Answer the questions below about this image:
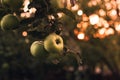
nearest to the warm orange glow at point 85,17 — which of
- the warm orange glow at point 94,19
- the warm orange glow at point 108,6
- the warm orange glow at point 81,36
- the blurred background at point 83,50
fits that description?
the blurred background at point 83,50

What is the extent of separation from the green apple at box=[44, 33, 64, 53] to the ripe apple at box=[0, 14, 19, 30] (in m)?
0.21

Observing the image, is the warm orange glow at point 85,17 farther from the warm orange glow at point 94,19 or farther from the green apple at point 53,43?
the green apple at point 53,43

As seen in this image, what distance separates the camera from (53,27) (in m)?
2.40

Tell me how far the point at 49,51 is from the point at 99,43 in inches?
423

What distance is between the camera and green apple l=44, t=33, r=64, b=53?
7.27 ft

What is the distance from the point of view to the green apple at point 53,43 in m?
2.22

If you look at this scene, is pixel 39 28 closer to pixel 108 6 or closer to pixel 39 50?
pixel 39 50

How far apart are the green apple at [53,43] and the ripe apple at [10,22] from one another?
21 centimetres

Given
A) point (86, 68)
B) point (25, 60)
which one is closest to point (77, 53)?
point (25, 60)

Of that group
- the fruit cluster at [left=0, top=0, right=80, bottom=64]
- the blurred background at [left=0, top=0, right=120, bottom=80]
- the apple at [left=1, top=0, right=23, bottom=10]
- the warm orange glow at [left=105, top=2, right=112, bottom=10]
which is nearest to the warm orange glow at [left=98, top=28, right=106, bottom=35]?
the blurred background at [left=0, top=0, right=120, bottom=80]

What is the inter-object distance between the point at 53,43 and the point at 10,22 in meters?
0.29

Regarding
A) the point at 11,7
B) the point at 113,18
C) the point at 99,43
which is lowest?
the point at 99,43

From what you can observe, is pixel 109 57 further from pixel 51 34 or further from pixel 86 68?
pixel 51 34

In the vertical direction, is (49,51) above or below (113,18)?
above
